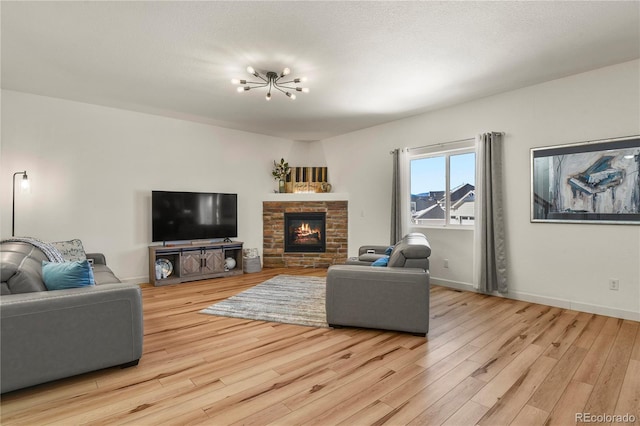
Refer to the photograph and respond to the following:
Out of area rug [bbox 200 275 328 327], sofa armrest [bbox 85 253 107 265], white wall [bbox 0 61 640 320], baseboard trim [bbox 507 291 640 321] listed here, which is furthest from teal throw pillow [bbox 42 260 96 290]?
baseboard trim [bbox 507 291 640 321]

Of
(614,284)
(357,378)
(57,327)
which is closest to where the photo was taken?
(57,327)

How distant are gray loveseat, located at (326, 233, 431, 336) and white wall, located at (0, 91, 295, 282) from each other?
12.1 ft

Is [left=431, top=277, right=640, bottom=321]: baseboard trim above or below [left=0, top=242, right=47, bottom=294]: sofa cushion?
below

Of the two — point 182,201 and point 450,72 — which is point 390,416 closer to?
point 450,72

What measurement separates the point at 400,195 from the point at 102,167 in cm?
477

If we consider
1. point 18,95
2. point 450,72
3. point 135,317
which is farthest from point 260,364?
point 18,95

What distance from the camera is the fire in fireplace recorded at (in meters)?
6.50

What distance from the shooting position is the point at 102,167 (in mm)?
4754

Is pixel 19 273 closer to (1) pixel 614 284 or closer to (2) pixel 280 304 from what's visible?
(2) pixel 280 304

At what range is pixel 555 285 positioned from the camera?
3836mm

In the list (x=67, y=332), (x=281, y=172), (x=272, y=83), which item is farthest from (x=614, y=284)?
(x=281, y=172)

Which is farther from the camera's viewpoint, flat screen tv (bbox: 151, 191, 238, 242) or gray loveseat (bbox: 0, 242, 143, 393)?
flat screen tv (bbox: 151, 191, 238, 242)

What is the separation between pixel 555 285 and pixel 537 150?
170 cm

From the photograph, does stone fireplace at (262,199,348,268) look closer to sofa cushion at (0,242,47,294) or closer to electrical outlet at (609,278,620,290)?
electrical outlet at (609,278,620,290)
